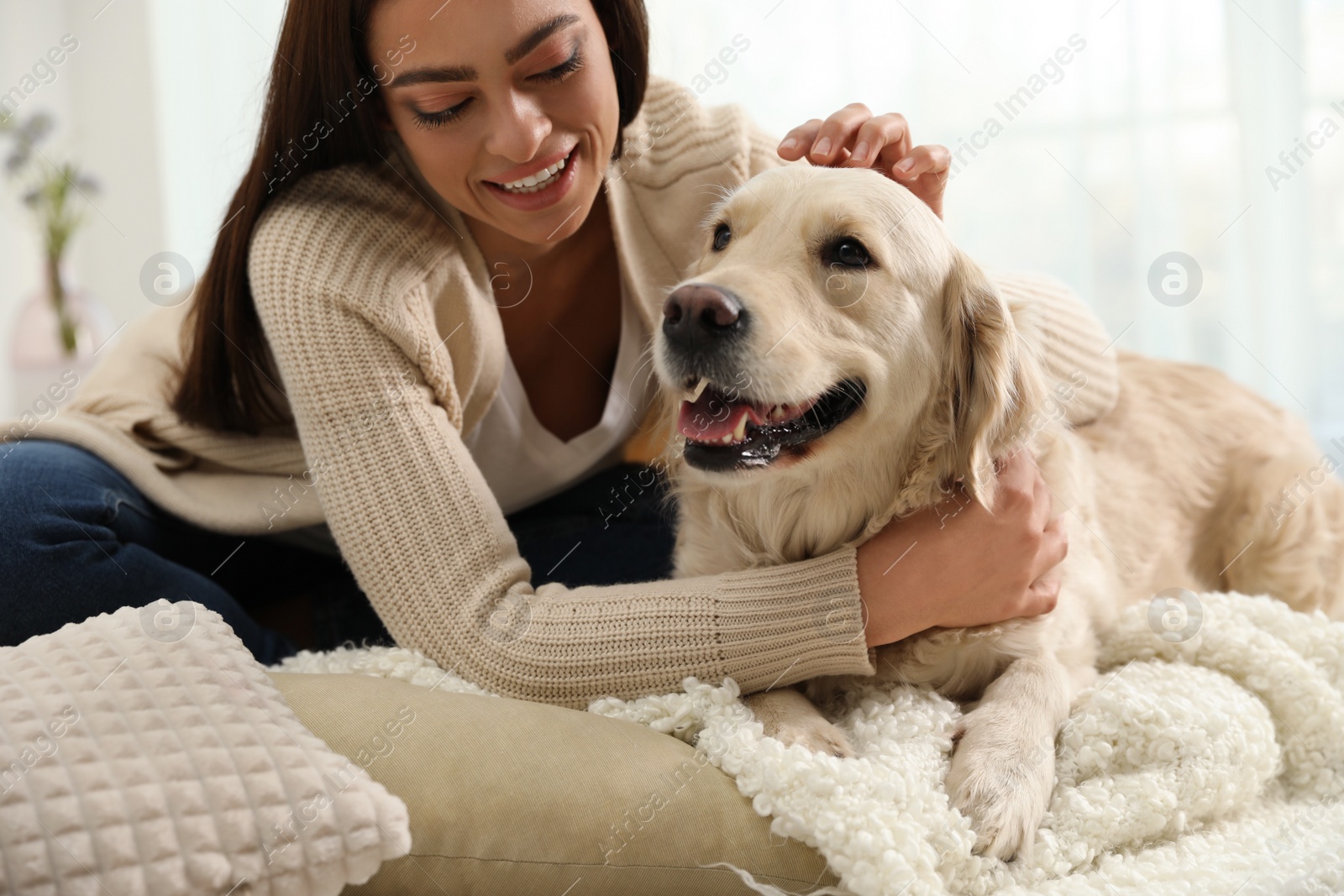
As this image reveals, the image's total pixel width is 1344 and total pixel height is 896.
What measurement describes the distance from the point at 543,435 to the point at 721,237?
2.01 ft

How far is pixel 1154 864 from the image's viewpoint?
1.08 metres

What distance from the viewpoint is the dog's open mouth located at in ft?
4.12

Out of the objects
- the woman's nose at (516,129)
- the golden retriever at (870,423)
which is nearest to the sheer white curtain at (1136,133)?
the woman's nose at (516,129)

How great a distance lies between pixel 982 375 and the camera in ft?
4.39

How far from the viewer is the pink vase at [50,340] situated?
3.90m

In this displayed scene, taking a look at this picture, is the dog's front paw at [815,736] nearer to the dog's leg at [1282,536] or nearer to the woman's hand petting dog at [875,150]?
the woman's hand petting dog at [875,150]

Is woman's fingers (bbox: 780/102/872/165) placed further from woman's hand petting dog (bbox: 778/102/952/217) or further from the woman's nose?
the woman's nose

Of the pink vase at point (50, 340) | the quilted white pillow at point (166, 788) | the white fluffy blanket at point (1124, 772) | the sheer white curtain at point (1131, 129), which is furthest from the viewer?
the pink vase at point (50, 340)

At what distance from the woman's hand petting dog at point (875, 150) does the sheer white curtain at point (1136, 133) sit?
1889 mm

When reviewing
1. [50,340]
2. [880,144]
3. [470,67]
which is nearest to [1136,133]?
[880,144]

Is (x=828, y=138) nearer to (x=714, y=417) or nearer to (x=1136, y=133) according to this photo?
(x=714, y=417)

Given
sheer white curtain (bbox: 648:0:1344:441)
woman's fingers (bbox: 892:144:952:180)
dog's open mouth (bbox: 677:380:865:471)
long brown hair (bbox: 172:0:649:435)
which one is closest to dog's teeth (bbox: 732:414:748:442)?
dog's open mouth (bbox: 677:380:865:471)

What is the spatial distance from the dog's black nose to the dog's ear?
1.12ft

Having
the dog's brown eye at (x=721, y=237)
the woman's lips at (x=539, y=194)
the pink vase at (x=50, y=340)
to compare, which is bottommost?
the pink vase at (x=50, y=340)
